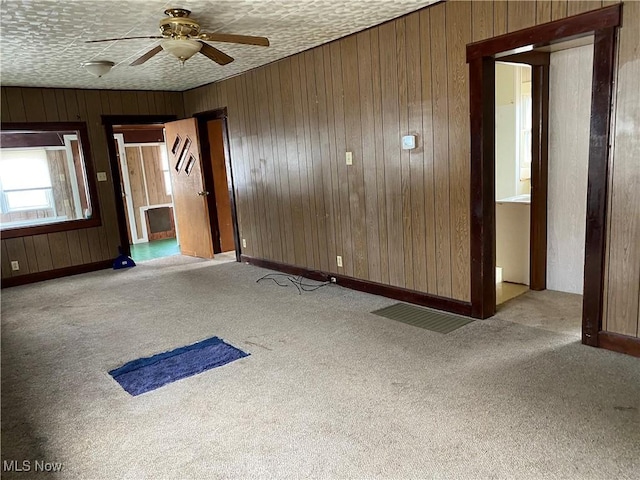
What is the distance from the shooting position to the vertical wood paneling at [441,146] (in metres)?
3.51

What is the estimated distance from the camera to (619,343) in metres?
2.88

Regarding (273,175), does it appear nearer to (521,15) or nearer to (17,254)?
(521,15)

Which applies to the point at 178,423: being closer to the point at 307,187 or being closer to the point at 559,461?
the point at 559,461

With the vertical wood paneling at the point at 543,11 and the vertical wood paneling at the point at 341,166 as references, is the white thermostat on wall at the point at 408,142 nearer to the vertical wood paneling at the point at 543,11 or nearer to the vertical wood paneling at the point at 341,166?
the vertical wood paneling at the point at 341,166

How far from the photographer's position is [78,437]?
2389 millimetres

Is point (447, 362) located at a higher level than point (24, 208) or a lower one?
lower

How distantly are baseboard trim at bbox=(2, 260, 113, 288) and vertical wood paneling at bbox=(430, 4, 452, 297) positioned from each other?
491 centimetres

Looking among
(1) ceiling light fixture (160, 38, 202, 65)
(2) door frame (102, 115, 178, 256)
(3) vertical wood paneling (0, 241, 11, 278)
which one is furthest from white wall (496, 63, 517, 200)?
(3) vertical wood paneling (0, 241, 11, 278)

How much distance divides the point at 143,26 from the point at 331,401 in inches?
124

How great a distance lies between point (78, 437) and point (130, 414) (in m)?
0.28

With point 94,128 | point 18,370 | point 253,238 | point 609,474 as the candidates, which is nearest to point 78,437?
point 18,370

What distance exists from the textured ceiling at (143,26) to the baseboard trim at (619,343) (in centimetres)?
265

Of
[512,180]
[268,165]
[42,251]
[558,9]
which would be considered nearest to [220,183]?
[268,165]

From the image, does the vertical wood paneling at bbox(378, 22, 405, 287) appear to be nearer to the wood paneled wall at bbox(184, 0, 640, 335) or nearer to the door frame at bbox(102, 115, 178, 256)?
the wood paneled wall at bbox(184, 0, 640, 335)
